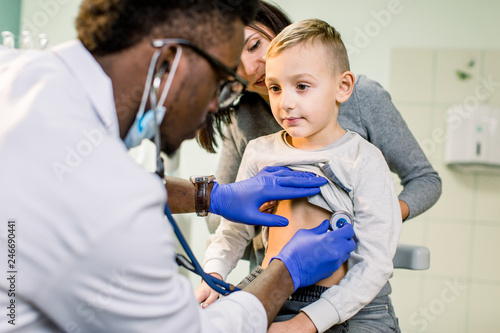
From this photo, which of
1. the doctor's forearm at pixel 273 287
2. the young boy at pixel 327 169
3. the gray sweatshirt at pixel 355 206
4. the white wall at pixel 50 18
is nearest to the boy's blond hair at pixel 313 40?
the young boy at pixel 327 169

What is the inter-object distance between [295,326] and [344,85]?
2.19 feet

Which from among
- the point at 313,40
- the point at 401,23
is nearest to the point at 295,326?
the point at 313,40

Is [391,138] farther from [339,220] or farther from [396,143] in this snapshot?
[339,220]

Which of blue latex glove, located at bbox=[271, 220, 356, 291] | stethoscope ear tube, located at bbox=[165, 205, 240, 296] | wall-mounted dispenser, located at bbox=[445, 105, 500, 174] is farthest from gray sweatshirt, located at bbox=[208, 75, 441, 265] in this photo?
wall-mounted dispenser, located at bbox=[445, 105, 500, 174]

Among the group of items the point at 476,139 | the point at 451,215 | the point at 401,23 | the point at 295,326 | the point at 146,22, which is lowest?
the point at 451,215

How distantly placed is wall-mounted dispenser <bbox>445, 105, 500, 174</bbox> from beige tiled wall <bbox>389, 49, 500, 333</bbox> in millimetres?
67

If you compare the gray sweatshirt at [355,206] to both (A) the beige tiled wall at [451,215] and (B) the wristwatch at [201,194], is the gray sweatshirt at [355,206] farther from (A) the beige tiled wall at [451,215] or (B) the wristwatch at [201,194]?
(A) the beige tiled wall at [451,215]

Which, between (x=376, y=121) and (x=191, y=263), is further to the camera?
(x=376, y=121)

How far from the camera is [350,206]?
3.92ft

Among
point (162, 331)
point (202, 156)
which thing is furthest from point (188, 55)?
point (202, 156)

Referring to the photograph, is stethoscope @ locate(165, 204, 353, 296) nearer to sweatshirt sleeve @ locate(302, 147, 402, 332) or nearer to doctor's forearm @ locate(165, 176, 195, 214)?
sweatshirt sleeve @ locate(302, 147, 402, 332)

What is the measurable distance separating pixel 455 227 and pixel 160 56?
267 cm

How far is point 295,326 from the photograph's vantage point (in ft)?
3.43

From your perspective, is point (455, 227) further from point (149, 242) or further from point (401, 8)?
point (149, 242)
